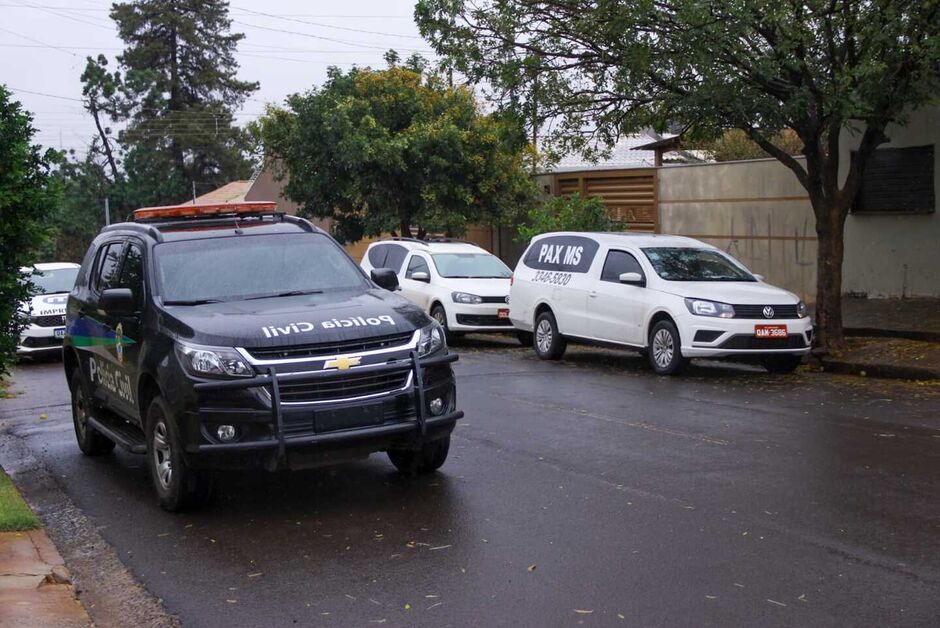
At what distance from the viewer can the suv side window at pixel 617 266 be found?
14930mm

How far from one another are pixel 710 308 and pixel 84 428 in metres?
7.39

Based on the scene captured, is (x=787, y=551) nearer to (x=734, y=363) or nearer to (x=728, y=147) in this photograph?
(x=734, y=363)

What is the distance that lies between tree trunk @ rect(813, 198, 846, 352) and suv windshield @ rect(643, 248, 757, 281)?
3.46ft

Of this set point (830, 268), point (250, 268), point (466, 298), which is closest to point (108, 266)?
point (250, 268)

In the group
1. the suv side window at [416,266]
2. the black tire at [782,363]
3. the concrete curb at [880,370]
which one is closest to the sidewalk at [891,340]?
the concrete curb at [880,370]

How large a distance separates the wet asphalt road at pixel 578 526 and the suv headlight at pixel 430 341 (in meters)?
1.01

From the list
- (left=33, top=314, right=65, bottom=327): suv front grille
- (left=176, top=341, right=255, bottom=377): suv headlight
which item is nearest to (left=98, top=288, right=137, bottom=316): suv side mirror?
(left=176, top=341, right=255, bottom=377): suv headlight

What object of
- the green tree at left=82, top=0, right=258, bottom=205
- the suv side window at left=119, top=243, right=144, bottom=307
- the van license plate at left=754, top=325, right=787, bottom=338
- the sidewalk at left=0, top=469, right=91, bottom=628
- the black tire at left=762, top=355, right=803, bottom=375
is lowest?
the sidewalk at left=0, top=469, right=91, bottom=628

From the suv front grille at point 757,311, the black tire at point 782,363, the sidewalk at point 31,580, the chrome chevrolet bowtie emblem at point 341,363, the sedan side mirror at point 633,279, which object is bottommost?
the sidewalk at point 31,580

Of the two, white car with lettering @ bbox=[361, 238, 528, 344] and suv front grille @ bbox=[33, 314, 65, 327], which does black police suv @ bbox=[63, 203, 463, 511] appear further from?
suv front grille @ bbox=[33, 314, 65, 327]

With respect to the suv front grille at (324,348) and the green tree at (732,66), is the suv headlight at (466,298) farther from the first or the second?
the suv front grille at (324,348)

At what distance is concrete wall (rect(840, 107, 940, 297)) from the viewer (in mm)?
17562

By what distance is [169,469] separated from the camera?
753 cm

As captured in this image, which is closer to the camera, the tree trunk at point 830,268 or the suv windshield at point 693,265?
the suv windshield at point 693,265
